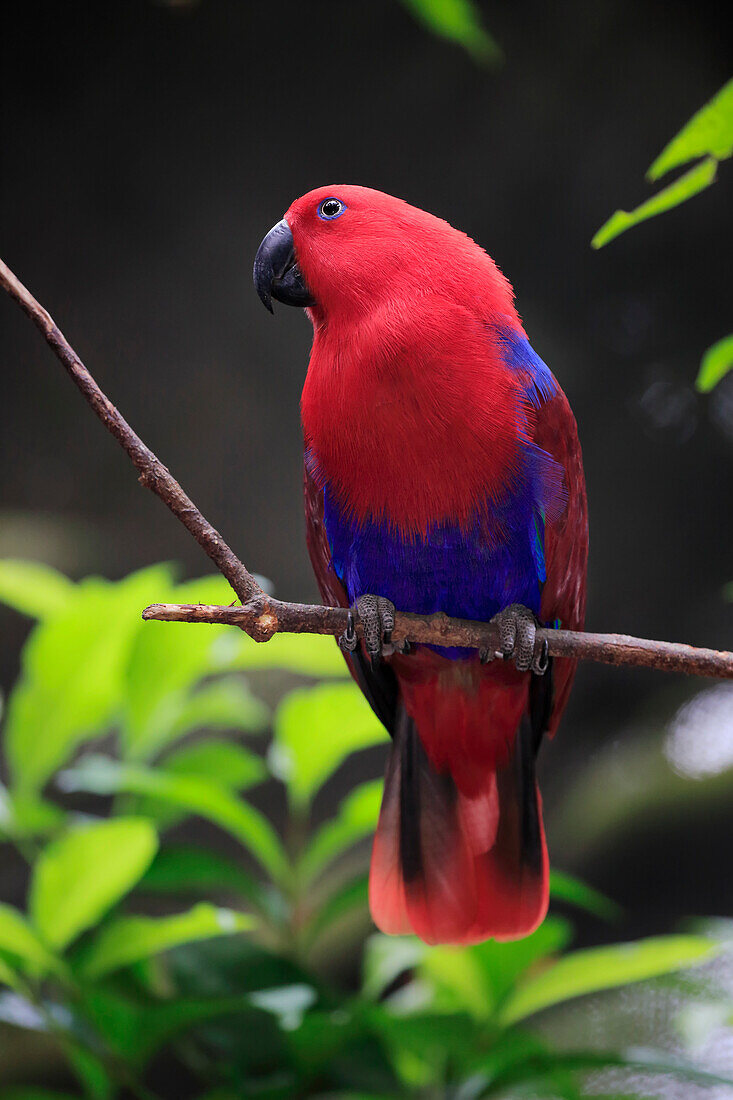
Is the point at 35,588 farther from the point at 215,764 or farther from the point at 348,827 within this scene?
the point at 348,827

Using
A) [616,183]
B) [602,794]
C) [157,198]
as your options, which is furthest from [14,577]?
[616,183]

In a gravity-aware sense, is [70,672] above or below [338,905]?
above

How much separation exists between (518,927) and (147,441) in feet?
4.67

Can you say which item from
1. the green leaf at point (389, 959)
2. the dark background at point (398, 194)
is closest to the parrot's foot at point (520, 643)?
the green leaf at point (389, 959)

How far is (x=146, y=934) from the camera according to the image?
1.12 meters

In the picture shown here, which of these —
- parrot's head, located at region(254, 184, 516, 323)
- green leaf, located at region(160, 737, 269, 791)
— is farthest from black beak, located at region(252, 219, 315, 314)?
green leaf, located at region(160, 737, 269, 791)

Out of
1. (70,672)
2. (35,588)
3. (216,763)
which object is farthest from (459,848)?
(35,588)

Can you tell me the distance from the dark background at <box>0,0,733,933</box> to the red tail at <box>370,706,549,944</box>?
0.97 meters

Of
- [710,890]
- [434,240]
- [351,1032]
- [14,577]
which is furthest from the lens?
[710,890]

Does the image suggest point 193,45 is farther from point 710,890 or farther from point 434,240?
point 710,890

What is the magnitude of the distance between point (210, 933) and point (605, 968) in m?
0.54

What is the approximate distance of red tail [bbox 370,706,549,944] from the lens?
100 cm

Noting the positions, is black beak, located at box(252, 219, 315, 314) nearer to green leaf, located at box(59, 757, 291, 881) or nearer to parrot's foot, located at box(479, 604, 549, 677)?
parrot's foot, located at box(479, 604, 549, 677)

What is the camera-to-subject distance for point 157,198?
205cm
